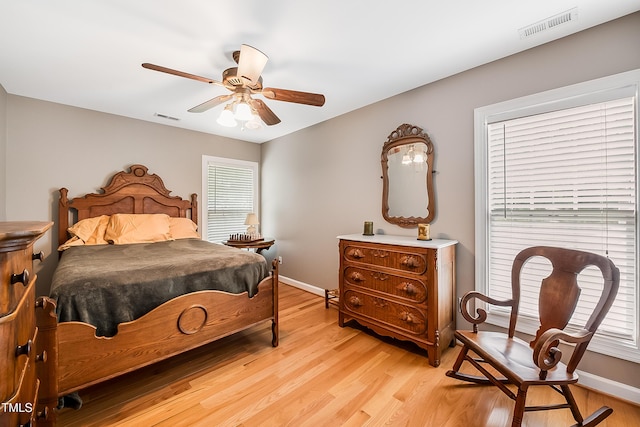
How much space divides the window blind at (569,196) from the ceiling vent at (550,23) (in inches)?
22.6

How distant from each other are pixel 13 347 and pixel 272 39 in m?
2.11

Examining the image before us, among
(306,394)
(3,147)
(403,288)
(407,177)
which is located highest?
(3,147)

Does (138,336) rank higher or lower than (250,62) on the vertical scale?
lower

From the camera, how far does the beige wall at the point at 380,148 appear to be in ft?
5.99

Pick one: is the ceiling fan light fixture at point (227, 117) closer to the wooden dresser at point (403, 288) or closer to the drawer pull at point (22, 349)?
the wooden dresser at point (403, 288)

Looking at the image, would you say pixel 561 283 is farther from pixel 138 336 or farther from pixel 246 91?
pixel 138 336

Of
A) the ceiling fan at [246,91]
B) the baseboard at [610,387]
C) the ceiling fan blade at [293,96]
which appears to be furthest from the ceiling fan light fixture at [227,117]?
the baseboard at [610,387]

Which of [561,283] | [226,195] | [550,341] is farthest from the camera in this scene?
[226,195]

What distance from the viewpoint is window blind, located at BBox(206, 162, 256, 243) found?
4.32 metres

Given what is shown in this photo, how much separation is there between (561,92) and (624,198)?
83 cm

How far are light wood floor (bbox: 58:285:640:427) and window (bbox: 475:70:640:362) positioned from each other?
64cm

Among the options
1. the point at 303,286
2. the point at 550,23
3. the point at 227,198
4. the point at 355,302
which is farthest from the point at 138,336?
the point at 550,23

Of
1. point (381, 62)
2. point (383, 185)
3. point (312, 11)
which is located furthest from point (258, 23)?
point (383, 185)

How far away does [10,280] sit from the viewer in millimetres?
823
